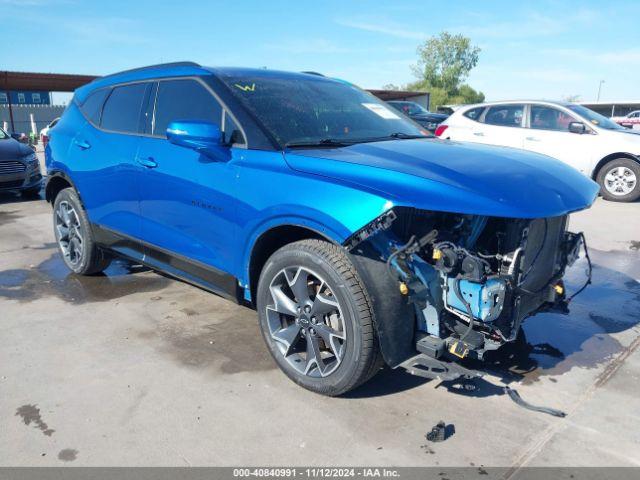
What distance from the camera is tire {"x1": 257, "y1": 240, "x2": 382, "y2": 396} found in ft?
8.65

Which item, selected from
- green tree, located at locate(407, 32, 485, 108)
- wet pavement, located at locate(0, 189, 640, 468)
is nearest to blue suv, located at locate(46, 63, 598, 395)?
wet pavement, located at locate(0, 189, 640, 468)

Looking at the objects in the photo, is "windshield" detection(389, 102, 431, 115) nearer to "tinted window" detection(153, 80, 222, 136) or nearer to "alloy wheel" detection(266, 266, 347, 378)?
"tinted window" detection(153, 80, 222, 136)

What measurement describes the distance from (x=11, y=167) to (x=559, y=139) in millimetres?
9964

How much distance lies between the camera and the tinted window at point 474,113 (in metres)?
10.2

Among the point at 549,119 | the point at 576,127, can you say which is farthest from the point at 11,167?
the point at 576,127

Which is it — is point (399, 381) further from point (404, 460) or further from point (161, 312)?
point (161, 312)

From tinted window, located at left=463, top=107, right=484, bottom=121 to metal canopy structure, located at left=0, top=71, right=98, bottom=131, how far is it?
848 inches

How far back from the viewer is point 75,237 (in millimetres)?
4977

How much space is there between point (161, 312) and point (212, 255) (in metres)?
1.07

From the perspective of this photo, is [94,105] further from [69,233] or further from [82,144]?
[69,233]

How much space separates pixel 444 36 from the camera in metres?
83.9

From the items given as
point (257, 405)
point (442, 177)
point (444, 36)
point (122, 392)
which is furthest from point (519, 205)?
point (444, 36)

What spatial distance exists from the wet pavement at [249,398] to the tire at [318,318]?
17 centimetres

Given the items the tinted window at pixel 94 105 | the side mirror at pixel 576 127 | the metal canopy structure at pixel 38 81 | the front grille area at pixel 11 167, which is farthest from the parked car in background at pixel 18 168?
the metal canopy structure at pixel 38 81
